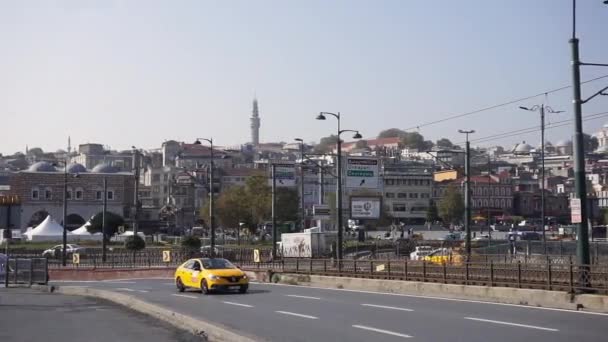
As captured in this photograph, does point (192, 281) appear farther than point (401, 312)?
Yes

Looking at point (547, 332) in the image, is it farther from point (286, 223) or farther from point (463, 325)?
point (286, 223)

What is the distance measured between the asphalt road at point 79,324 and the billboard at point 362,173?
24980 millimetres

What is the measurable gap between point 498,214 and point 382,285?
116 meters

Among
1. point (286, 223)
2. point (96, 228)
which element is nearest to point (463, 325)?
point (286, 223)

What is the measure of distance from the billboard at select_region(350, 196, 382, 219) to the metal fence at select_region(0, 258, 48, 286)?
22901mm

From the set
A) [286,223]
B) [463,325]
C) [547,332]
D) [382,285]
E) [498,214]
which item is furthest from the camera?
[498,214]

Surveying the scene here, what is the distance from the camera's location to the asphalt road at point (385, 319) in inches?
627

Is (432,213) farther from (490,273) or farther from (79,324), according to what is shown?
(79,324)

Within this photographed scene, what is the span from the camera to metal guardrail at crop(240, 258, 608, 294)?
842 inches

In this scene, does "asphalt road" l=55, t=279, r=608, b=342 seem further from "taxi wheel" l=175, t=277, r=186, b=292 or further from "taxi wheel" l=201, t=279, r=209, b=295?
"taxi wheel" l=175, t=277, r=186, b=292

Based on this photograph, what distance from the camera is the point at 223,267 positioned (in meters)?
31.5

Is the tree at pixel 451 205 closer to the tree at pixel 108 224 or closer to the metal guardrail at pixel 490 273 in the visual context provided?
the tree at pixel 108 224

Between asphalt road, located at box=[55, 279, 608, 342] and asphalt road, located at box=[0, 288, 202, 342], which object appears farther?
asphalt road, located at box=[0, 288, 202, 342]

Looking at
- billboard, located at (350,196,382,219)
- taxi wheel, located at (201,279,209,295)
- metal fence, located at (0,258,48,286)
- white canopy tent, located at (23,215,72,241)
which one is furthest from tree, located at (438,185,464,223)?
taxi wheel, located at (201,279,209,295)
